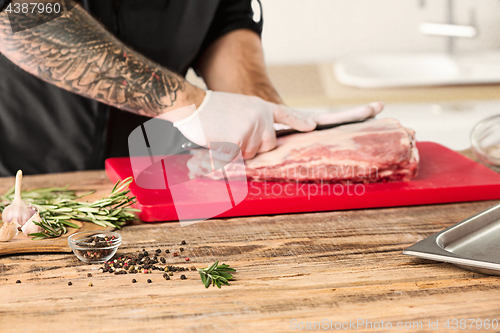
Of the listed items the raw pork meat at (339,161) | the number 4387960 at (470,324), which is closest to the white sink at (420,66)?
the raw pork meat at (339,161)

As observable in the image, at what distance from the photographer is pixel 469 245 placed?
1159 mm

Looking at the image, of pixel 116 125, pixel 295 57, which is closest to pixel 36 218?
pixel 116 125

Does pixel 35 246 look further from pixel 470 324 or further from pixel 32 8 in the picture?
pixel 470 324

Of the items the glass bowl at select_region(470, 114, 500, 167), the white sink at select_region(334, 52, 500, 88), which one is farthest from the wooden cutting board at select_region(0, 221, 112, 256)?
the white sink at select_region(334, 52, 500, 88)

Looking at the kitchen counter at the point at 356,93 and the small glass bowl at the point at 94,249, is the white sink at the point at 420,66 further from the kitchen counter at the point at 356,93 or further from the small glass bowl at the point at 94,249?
the small glass bowl at the point at 94,249

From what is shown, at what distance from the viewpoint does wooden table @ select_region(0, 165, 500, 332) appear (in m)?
0.86

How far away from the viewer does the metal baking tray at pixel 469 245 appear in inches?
38.6

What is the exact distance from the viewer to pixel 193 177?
1.70 m

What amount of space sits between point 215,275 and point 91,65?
3.01 feet

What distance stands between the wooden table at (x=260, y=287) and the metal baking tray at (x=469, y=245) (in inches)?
1.8

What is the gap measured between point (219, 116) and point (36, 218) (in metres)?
0.73
